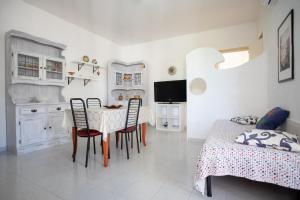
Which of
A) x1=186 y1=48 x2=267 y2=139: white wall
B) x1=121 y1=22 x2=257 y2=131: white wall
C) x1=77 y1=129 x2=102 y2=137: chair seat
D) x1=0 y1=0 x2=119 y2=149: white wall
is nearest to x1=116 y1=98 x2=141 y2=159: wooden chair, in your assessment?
x1=77 y1=129 x2=102 y2=137: chair seat

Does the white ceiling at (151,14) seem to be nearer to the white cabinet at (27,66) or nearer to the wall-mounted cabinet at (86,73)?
the wall-mounted cabinet at (86,73)

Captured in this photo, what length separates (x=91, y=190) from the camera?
1549 mm

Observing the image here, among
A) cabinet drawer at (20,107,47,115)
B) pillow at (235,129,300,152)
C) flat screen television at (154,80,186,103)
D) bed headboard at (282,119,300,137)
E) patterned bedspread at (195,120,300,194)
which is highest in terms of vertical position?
flat screen television at (154,80,186,103)

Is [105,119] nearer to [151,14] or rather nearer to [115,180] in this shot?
[115,180]

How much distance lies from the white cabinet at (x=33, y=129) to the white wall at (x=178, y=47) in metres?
3.05

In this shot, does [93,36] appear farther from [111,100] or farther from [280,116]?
[280,116]

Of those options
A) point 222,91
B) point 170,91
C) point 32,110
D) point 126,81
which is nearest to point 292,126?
point 222,91

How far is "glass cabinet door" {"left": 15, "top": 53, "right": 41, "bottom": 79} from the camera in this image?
2.69m

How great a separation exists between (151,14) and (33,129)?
334cm

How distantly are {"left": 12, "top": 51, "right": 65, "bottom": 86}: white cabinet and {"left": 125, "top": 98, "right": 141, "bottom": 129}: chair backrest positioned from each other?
5.97 ft

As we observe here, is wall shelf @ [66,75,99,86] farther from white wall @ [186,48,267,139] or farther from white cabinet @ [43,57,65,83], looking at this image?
white wall @ [186,48,267,139]

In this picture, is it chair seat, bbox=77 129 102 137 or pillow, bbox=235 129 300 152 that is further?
chair seat, bbox=77 129 102 137

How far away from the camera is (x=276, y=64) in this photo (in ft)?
7.10

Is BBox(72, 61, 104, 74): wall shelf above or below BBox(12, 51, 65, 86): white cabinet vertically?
above
